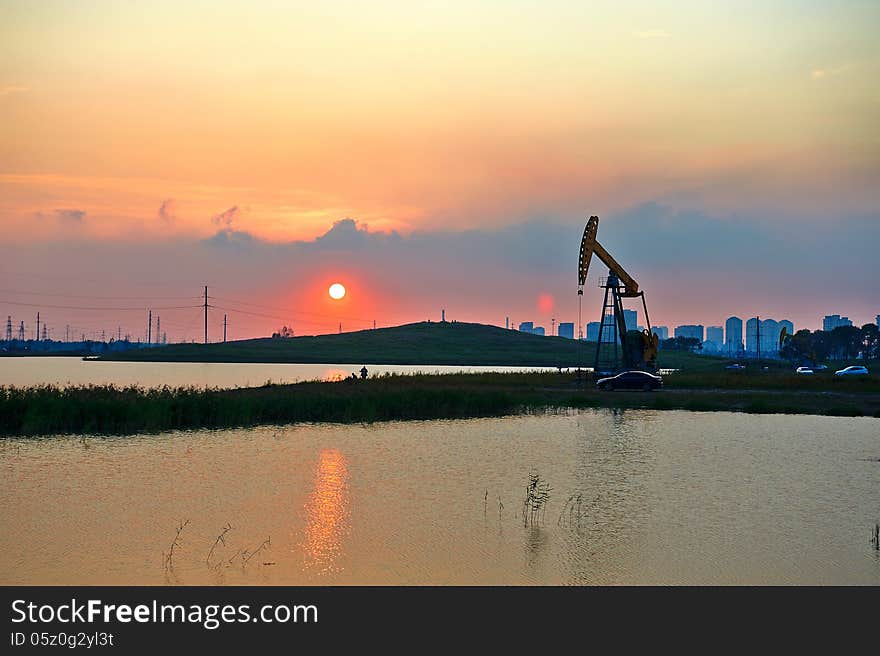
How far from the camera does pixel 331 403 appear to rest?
51344 millimetres

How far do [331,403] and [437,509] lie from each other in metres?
27.3

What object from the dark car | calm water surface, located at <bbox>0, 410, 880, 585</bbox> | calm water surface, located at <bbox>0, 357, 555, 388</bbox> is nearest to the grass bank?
the dark car

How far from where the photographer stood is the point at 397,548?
2058cm

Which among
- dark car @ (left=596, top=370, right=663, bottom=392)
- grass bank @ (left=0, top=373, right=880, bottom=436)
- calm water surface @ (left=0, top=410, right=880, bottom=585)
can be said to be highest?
dark car @ (left=596, top=370, right=663, bottom=392)

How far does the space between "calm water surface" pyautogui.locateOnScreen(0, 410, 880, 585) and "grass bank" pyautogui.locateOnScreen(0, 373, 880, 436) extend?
3.75 meters

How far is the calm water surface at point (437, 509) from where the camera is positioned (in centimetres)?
1894

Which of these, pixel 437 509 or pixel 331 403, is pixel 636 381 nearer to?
pixel 331 403

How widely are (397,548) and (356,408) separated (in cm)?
3060

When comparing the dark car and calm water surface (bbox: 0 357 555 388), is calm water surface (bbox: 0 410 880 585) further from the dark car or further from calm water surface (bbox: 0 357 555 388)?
the dark car

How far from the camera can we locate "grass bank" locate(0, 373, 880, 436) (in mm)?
42656

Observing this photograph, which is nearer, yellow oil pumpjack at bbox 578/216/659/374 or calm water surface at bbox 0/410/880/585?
calm water surface at bbox 0/410/880/585

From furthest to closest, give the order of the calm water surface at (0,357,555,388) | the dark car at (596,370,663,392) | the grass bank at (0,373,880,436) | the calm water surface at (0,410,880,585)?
the calm water surface at (0,357,555,388) → the dark car at (596,370,663,392) → the grass bank at (0,373,880,436) → the calm water surface at (0,410,880,585)

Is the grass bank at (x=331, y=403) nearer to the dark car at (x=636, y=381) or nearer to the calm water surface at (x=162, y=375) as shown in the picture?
the dark car at (x=636, y=381)
